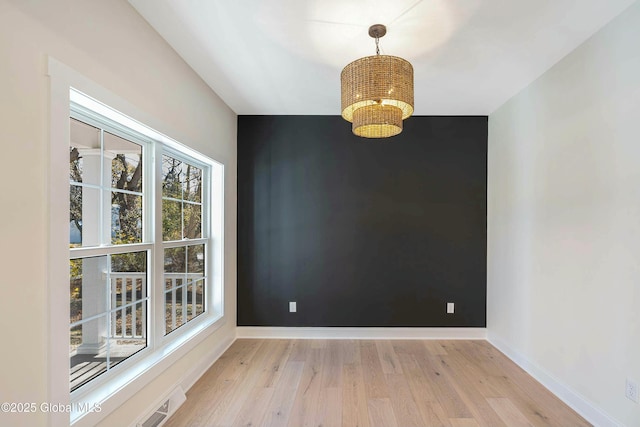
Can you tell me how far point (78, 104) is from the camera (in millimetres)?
1578

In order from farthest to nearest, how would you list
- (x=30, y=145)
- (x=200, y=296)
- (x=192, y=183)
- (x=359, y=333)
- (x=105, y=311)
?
(x=359, y=333), (x=200, y=296), (x=192, y=183), (x=105, y=311), (x=30, y=145)

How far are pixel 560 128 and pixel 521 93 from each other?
0.73m

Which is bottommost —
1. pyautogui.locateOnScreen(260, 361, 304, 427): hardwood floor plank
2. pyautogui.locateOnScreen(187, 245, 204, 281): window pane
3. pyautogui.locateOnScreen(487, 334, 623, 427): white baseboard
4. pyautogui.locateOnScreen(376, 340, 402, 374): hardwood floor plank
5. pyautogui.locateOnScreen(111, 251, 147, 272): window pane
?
pyautogui.locateOnScreen(376, 340, 402, 374): hardwood floor plank

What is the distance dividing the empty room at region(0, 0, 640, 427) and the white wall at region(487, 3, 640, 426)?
19 millimetres

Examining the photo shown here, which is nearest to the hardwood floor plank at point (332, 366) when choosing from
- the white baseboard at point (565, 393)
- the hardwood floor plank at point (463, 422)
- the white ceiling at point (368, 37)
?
the hardwood floor plank at point (463, 422)

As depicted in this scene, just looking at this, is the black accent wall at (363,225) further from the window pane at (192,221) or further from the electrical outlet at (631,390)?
the electrical outlet at (631,390)

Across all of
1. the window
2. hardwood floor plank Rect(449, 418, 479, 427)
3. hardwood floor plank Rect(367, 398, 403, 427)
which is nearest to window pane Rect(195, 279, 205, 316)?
the window

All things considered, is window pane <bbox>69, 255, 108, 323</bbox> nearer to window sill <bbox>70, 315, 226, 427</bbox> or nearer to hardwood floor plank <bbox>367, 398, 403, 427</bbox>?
window sill <bbox>70, 315, 226, 427</bbox>

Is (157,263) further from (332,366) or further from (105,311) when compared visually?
(332,366)

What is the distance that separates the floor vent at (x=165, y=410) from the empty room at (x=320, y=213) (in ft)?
0.04

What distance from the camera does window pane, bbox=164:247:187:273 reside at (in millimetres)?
2600

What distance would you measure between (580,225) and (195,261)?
3.36m

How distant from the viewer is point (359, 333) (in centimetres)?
367

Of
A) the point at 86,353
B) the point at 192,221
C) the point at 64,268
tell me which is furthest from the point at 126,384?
the point at 192,221
